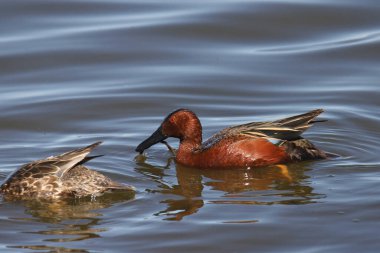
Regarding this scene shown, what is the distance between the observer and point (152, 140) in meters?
10.4

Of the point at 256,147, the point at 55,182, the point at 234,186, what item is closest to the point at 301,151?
the point at 256,147

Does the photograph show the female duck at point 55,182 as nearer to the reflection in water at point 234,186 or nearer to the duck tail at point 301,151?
the reflection in water at point 234,186

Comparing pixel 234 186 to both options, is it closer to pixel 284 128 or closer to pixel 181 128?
pixel 284 128

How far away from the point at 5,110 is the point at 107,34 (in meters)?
3.22

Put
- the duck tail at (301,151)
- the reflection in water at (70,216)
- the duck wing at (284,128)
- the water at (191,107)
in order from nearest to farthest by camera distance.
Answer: the reflection in water at (70,216), the water at (191,107), the duck wing at (284,128), the duck tail at (301,151)

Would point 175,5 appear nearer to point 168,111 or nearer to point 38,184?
point 168,111

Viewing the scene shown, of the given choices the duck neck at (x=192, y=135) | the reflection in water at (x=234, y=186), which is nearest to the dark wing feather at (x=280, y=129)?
the duck neck at (x=192, y=135)

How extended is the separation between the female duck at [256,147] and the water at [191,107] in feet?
0.45

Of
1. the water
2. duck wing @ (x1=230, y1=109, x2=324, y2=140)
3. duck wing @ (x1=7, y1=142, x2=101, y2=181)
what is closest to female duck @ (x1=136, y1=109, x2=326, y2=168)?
duck wing @ (x1=230, y1=109, x2=324, y2=140)

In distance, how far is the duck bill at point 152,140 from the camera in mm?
10320

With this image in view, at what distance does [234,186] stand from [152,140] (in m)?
1.31

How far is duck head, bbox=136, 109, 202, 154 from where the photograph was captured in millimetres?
10375

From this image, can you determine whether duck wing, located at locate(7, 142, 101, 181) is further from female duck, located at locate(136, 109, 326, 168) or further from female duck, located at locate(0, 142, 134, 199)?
female duck, located at locate(136, 109, 326, 168)

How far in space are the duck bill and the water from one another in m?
0.18
